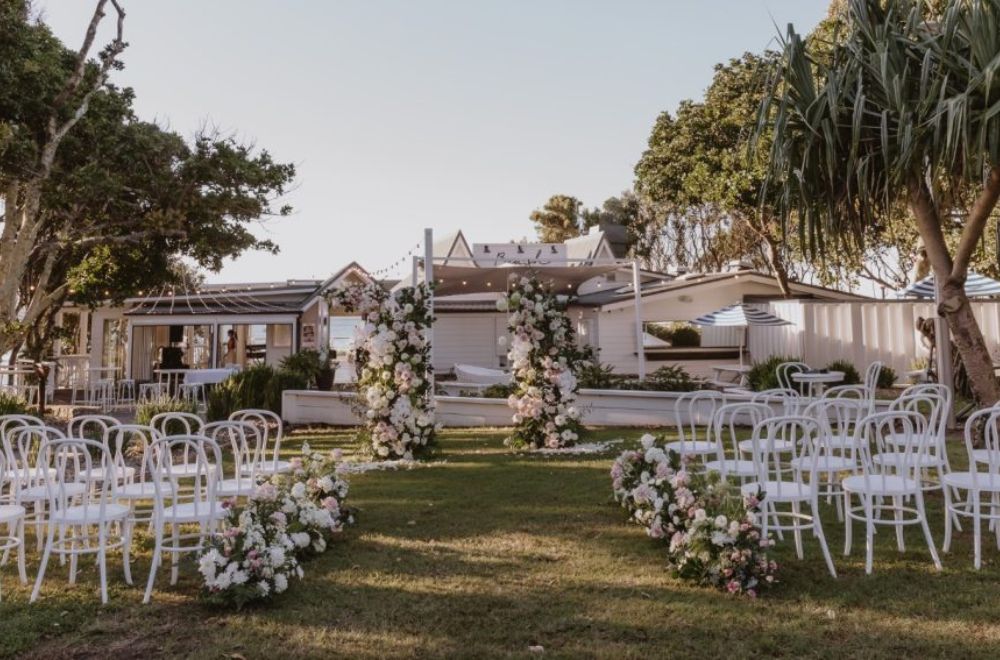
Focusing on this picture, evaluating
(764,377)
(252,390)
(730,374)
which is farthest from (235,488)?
(730,374)

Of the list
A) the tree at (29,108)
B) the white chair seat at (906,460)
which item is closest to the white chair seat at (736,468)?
the white chair seat at (906,460)

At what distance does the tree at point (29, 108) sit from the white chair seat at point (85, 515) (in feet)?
35.2

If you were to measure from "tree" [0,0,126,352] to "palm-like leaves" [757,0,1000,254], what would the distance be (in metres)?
12.8

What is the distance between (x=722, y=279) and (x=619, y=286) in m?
3.91

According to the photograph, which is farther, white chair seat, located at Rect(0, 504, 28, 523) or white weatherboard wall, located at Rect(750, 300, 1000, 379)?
white weatherboard wall, located at Rect(750, 300, 1000, 379)

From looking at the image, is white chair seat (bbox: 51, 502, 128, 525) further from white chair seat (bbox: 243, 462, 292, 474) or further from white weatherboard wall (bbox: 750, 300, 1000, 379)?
white weatherboard wall (bbox: 750, 300, 1000, 379)

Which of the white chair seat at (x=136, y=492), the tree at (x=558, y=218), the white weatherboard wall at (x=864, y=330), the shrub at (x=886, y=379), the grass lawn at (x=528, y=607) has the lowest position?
the grass lawn at (x=528, y=607)

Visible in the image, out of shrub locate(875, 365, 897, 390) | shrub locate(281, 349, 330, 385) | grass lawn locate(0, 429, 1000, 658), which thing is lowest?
grass lawn locate(0, 429, 1000, 658)

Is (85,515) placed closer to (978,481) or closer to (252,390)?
(978,481)

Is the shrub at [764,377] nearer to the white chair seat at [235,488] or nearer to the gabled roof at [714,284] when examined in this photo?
the gabled roof at [714,284]

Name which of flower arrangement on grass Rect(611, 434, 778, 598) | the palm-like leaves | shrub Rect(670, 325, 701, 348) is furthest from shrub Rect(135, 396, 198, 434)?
shrub Rect(670, 325, 701, 348)

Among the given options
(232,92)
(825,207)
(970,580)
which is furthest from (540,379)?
(232,92)

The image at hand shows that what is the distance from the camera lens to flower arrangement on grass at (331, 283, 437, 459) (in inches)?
348

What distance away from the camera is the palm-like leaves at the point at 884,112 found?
5746 mm
